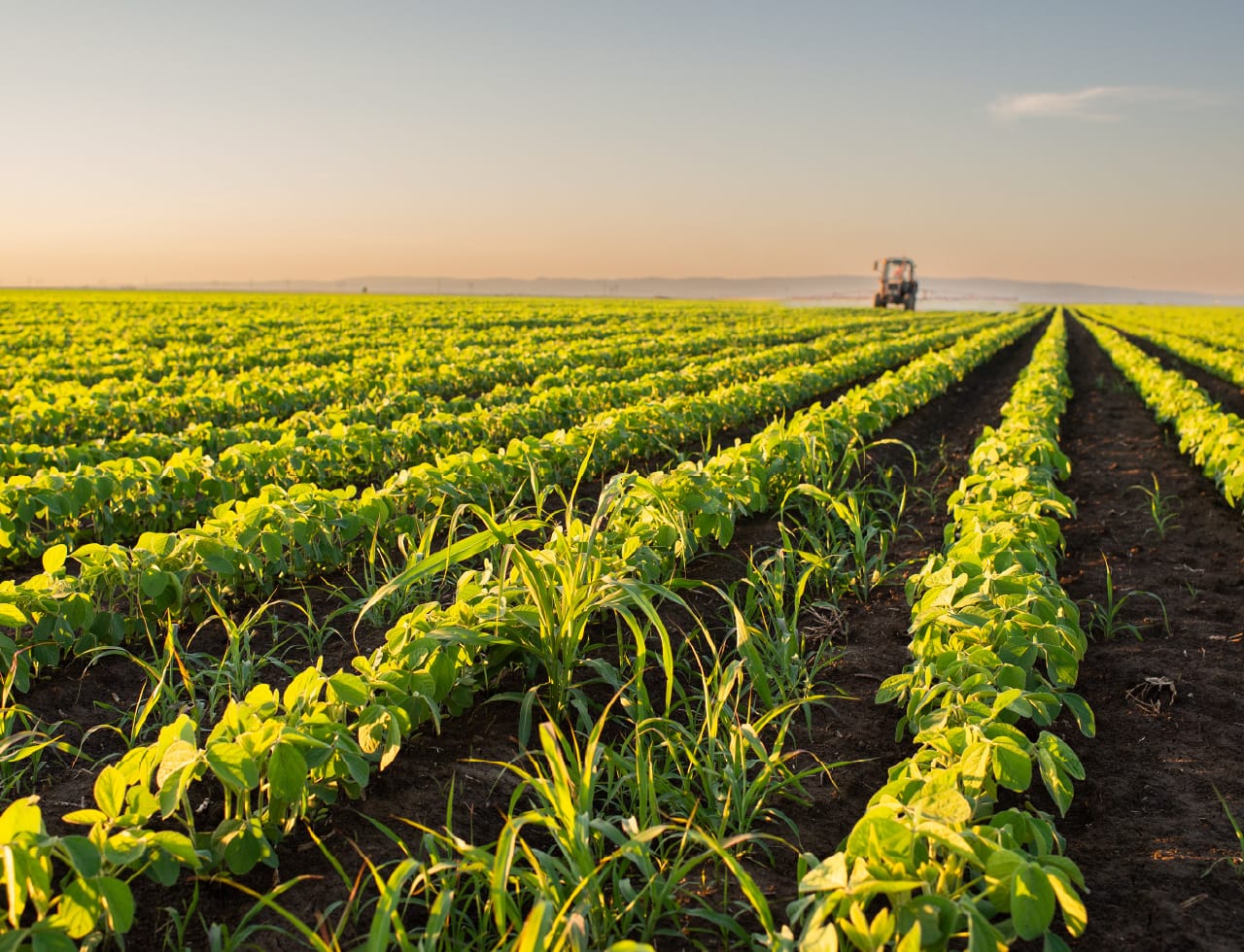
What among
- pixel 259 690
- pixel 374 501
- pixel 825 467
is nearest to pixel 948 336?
pixel 825 467

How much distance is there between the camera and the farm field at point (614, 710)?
1.86 m

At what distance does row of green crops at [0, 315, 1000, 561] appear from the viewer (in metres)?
4.70

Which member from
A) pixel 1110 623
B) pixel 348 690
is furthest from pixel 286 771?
pixel 1110 623

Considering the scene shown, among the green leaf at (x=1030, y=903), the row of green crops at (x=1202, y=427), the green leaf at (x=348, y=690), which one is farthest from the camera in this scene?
the row of green crops at (x=1202, y=427)

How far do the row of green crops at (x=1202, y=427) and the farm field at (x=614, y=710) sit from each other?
0.06 metres

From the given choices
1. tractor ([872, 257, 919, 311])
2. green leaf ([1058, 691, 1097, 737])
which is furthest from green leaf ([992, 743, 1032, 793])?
tractor ([872, 257, 919, 311])

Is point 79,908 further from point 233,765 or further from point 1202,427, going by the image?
point 1202,427

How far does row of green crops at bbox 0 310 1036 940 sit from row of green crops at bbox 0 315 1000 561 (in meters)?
2.17

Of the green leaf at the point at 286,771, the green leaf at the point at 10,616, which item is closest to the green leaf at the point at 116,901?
the green leaf at the point at 286,771

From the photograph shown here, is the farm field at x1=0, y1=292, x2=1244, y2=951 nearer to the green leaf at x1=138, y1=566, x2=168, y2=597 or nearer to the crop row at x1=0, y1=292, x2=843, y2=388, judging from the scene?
the green leaf at x1=138, y1=566, x2=168, y2=597

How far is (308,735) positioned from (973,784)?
1693 millimetres

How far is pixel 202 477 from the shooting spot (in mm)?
5367

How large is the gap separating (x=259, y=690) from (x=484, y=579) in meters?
0.91

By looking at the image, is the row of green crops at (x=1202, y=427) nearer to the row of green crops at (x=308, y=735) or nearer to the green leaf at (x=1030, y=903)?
the row of green crops at (x=308, y=735)
